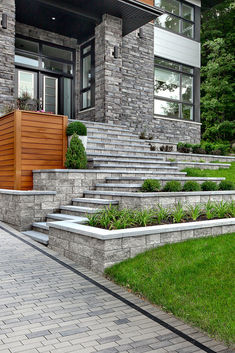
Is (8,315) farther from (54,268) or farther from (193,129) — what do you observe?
(193,129)

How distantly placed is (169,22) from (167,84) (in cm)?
286

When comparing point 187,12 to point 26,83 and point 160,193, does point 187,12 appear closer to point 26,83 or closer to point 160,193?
point 26,83

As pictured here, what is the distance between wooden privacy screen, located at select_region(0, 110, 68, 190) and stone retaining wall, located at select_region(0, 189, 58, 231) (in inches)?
22.6

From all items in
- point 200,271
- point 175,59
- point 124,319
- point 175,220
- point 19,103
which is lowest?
point 124,319

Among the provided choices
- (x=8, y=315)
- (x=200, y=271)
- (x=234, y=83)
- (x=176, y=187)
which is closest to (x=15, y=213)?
(x=176, y=187)

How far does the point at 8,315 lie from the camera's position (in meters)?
2.89

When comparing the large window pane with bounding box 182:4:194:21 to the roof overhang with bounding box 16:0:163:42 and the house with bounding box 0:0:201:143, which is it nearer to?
the house with bounding box 0:0:201:143

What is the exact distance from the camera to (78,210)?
19.0ft

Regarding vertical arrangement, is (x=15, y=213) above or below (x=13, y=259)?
above

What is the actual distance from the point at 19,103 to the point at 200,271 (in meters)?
7.29

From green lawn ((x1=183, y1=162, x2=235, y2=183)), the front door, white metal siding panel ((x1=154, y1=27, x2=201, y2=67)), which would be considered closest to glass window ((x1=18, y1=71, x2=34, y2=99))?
the front door

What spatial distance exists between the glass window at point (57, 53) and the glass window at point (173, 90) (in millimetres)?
3701

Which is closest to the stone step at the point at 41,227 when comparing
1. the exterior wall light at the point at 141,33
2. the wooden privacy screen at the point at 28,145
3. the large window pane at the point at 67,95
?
the wooden privacy screen at the point at 28,145

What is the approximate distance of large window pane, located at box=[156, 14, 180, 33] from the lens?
561 inches
